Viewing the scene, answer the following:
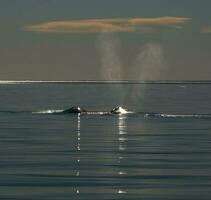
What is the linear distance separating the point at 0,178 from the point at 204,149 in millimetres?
15957

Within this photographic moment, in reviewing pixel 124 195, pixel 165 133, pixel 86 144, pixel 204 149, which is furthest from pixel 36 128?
pixel 124 195

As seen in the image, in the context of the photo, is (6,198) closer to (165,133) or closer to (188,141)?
(188,141)

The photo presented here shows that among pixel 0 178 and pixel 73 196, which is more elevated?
pixel 0 178

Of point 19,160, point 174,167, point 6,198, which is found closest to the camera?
point 6,198

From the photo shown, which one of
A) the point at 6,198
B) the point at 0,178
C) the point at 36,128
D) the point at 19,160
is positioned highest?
the point at 36,128

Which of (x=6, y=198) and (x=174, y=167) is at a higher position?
(x=174, y=167)

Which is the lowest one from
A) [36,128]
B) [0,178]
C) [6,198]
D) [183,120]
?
[6,198]

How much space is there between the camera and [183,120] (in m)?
80.2

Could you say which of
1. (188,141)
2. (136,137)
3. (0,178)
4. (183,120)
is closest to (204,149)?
(188,141)

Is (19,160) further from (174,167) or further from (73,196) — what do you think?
(73,196)

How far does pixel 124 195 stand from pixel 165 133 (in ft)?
101

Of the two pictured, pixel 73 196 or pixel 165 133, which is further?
pixel 165 133

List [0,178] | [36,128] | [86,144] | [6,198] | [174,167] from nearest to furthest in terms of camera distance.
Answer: [6,198]
[0,178]
[174,167]
[86,144]
[36,128]

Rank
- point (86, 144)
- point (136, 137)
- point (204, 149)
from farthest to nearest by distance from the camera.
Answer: point (136, 137) < point (86, 144) < point (204, 149)
